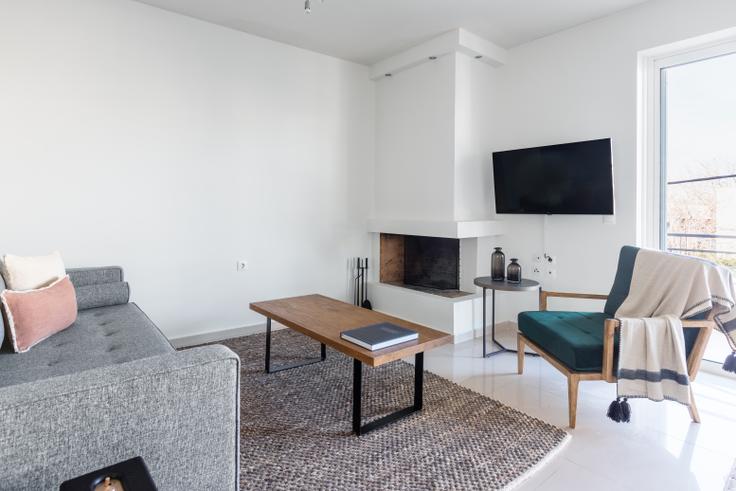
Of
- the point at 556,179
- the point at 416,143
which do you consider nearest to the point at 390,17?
the point at 416,143

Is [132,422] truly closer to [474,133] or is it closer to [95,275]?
[95,275]

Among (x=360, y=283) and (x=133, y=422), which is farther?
(x=360, y=283)

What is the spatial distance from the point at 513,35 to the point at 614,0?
839 millimetres

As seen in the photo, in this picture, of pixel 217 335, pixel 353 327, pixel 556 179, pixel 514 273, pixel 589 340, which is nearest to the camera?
pixel 589 340

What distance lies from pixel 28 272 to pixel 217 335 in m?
1.59

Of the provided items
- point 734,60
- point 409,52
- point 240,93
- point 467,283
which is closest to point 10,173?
point 240,93

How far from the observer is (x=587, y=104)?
11.5 feet

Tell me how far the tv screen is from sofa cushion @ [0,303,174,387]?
121 inches

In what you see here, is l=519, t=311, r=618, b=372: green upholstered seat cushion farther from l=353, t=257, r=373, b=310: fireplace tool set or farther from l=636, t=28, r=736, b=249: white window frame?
l=353, t=257, r=373, b=310: fireplace tool set

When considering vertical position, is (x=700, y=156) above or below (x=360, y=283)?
above

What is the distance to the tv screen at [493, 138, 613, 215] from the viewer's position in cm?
330

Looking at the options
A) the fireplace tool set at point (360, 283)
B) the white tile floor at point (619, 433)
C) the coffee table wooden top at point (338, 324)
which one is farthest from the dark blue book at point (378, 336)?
the fireplace tool set at point (360, 283)

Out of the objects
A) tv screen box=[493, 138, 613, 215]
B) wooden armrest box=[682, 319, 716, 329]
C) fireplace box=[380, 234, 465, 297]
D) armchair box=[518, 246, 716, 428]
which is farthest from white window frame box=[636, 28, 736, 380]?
fireplace box=[380, 234, 465, 297]

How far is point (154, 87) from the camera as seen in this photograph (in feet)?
11.0
